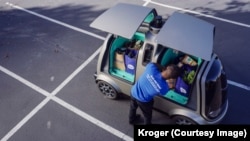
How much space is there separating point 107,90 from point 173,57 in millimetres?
1795

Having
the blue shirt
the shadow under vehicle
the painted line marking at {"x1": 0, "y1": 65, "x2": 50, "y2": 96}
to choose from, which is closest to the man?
the blue shirt

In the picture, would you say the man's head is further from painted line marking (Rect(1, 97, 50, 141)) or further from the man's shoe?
painted line marking (Rect(1, 97, 50, 141))

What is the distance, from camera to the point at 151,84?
17.1ft

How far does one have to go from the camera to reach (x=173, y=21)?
568 cm

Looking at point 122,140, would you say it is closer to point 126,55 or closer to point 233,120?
point 126,55

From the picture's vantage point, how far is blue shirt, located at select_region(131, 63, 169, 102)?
5.14m

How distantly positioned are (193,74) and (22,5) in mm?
7910

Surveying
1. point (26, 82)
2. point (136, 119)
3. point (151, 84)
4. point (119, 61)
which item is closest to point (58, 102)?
point (26, 82)

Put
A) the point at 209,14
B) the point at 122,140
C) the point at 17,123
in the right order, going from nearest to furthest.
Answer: the point at 122,140 < the point at 17,123 < the point at 209,14

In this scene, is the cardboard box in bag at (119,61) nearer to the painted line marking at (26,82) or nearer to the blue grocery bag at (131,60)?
the blue grocery bag at (131,60)

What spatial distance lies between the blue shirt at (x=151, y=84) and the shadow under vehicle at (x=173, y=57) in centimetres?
51

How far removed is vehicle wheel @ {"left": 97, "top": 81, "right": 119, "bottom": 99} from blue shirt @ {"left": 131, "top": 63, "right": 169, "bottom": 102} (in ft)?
4.50

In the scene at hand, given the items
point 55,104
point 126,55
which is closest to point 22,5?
point 55,104

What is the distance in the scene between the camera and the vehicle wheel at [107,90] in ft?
22.2
